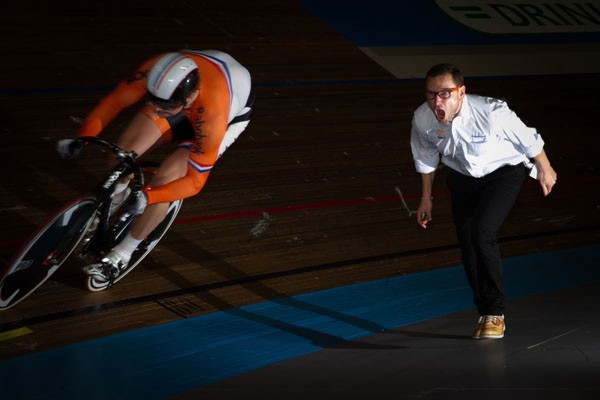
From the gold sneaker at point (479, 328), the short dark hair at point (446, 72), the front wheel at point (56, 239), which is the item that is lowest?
the gold sneaker at point (479, 328)

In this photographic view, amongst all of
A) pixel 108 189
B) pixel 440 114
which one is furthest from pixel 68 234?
pixel 440 114

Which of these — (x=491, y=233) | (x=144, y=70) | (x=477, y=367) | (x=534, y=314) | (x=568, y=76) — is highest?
(x=144, y=70)

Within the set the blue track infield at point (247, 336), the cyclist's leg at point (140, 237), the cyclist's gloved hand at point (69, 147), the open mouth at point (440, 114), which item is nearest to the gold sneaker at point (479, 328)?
the blue track infield at point (247, 336)

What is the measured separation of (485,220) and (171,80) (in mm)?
1285

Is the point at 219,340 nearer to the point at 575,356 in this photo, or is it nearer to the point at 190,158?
the point at 190,158

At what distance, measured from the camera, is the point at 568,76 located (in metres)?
8.77

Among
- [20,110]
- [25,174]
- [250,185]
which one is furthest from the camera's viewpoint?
[20,110]

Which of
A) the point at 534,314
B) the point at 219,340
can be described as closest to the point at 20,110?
the point at 219,340

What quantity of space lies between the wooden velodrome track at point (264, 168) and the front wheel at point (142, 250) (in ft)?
0.18

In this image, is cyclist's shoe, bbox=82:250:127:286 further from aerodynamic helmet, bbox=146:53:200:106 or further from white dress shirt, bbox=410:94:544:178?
white dress shirt, bbox=410:94:544:178

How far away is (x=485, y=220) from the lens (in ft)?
11.2

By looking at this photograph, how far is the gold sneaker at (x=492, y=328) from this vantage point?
3.54 m

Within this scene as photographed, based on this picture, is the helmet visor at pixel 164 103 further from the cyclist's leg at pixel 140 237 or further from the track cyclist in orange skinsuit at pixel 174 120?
the cyclist's leg at pixel 140 237

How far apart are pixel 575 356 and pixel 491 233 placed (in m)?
0.54
